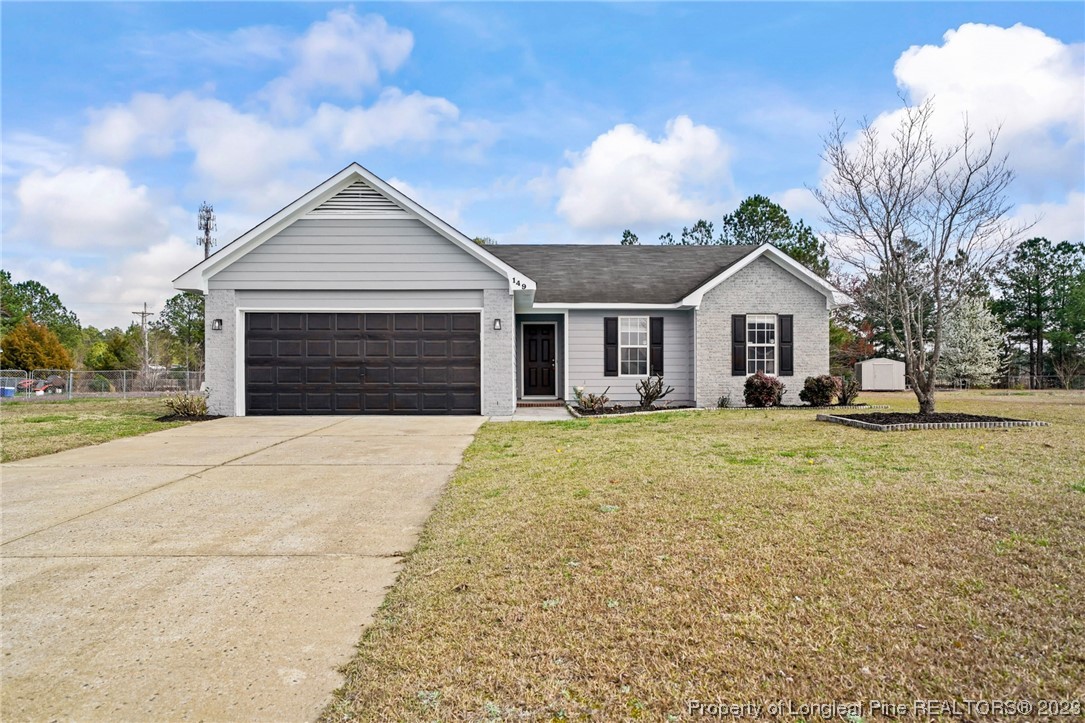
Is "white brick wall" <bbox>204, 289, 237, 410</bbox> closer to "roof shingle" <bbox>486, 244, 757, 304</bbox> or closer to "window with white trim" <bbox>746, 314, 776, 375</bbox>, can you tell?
"roof shingle" <bbox>486, 244, 757, 304</bbox>

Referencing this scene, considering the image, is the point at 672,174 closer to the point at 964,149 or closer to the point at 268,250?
the point at 964,149

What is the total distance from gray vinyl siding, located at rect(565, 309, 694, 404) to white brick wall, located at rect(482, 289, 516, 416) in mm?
2709

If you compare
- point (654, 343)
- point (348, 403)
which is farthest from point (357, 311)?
point (654, 343)

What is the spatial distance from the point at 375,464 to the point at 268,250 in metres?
7.85

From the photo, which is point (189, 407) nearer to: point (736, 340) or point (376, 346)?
point (376, 346)

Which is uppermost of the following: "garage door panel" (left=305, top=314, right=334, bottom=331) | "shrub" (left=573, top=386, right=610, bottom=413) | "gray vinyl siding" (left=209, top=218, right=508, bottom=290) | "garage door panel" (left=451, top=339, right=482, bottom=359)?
"gray vinyl siding" (left=209, top=218, right=508, bottom=290)

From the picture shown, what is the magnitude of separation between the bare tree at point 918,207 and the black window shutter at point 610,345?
563 centimetres

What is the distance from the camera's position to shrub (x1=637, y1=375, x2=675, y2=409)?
544 inches

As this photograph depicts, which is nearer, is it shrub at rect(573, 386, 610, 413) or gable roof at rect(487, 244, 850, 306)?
shrub at rect(573, 386, 610, 413)

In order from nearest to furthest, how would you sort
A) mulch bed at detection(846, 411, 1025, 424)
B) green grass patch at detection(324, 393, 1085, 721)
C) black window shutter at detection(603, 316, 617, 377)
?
green grass patch at detection(324, 393, 1085, 721) → mulch bed at detection(846, 411, 1025, 424) → black window shutter at detection(603, 316, 617, 377)

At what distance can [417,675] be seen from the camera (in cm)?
231

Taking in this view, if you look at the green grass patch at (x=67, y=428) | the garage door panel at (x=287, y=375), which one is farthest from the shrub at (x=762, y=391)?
the green grass patch at (x=67, y=428)

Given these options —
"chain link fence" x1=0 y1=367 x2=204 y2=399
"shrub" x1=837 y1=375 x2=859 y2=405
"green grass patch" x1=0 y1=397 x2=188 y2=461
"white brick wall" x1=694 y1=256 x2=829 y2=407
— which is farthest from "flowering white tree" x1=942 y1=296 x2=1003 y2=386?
"chain link fence" x1=0 y1=367 x2=204 y2=399

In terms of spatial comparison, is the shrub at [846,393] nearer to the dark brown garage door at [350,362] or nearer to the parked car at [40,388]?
the dark brown garage door at [350,362]
